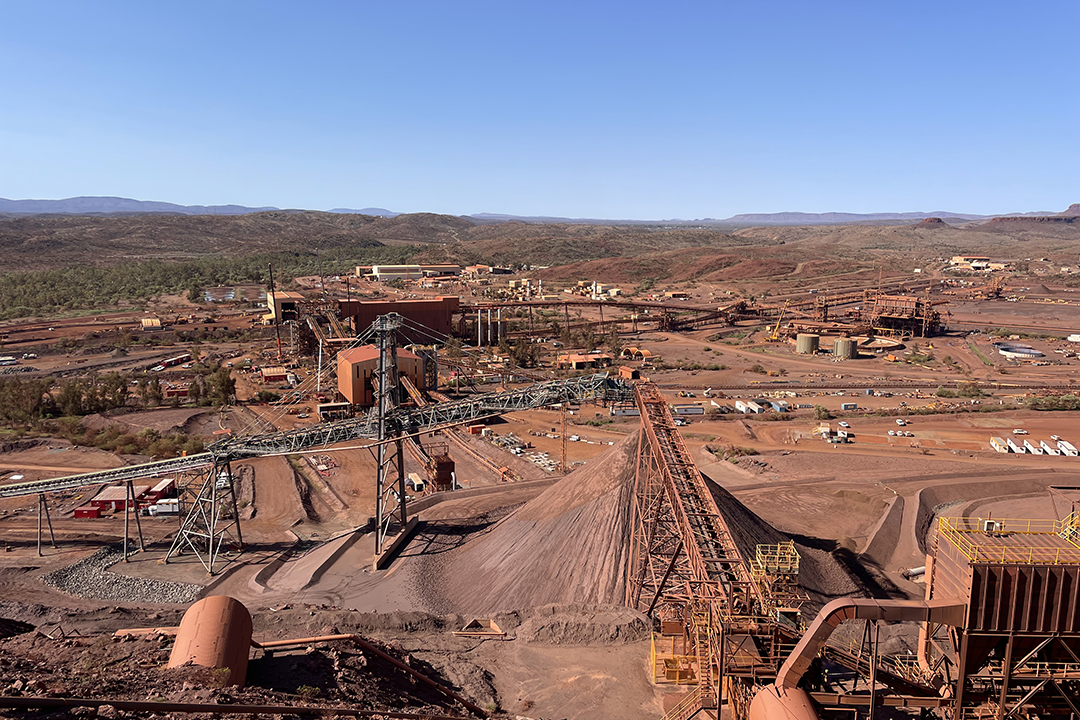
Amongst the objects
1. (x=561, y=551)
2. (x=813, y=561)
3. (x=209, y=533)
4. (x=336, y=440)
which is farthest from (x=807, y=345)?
(x=209, y=533)

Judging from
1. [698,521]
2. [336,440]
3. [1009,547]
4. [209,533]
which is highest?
[1009,547]

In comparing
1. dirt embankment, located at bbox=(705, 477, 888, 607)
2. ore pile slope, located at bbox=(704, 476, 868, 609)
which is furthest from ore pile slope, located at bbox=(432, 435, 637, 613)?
ore pile slope, located at bbox=(704, 476, 868, 609)

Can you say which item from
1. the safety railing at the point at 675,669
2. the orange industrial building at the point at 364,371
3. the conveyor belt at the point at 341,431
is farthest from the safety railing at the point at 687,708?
the orange industrial building at the point at 364,371

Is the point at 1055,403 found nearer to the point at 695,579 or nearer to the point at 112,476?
the point at 695,579

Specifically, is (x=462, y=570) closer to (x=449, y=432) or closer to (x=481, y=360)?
(x=449, y=432)

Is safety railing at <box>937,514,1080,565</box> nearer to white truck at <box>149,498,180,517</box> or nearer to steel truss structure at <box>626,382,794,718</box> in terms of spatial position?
steel truss structure at <box>626,382,794,718</box>

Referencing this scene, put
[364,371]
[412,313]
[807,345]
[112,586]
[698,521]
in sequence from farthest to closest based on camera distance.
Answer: [807,345], [412,313], [364,371], [112,586], [698,521]
